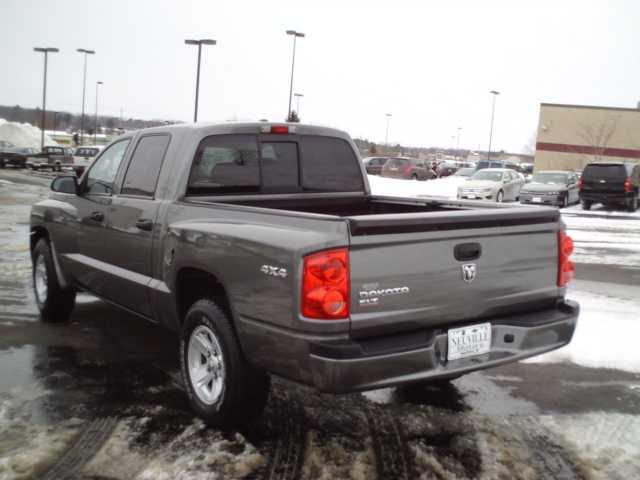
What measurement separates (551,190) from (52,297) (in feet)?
70.3

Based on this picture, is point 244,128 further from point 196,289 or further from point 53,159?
point 53,159

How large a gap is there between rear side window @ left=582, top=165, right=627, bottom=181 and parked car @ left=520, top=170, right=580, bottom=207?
1271 mm

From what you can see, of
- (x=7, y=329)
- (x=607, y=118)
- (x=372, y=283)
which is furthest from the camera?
(x=607, y=118)

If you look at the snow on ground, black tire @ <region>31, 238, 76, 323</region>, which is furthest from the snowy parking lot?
black tire @ <region>31, 238, 76, 323</region>

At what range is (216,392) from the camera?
→ 407 cm

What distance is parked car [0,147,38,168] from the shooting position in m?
40.8

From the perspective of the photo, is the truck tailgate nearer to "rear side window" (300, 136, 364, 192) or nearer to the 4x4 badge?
the 4x4 badge

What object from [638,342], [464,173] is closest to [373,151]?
[464,173]

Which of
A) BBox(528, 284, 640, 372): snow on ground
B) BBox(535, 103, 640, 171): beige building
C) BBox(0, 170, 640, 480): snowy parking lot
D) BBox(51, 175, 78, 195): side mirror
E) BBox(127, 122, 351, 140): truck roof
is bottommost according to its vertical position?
BBox(0, 170, 640, 480): snowy parking lot

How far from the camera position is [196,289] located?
4.38m

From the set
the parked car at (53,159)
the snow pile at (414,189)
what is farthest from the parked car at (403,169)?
the parked car at (53,159)

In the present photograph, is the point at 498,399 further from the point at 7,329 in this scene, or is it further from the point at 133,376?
the point at 7,329

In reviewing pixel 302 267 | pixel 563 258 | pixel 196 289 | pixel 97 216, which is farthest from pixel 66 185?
pixel 563 258

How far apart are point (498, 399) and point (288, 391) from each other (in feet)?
5.06
